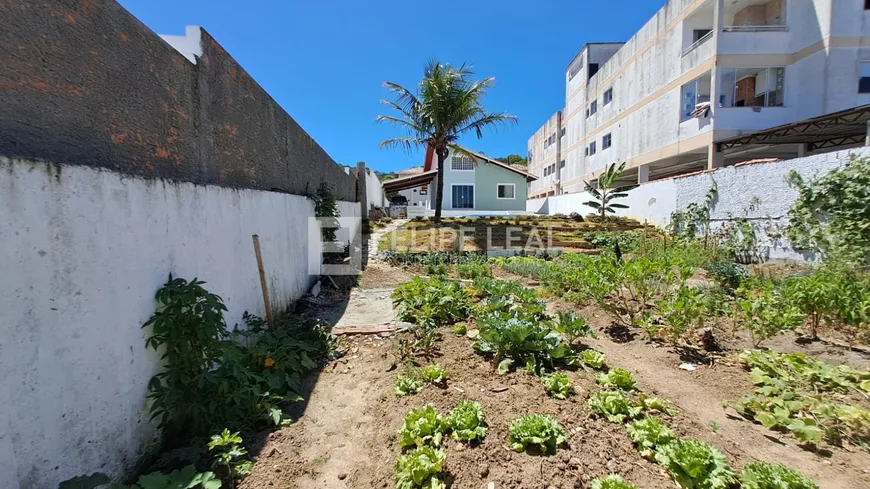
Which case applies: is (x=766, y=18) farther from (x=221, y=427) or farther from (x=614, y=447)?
(x=221, y=427)

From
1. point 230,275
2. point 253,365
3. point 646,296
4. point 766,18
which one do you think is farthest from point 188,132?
point 766,18

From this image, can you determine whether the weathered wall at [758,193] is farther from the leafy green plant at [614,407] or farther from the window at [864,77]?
the leafy green plant at [614,407]

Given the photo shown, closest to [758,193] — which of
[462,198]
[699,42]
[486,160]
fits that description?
[699,42]

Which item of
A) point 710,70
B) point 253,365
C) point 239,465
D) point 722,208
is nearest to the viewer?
point 239,465

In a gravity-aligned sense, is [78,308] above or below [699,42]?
below

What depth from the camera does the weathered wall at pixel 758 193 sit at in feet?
26.5

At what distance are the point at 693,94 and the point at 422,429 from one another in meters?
20.2

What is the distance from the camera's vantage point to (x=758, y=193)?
9.61 meters

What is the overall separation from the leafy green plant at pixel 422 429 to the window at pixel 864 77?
21.3 meters

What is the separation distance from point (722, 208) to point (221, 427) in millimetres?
13994

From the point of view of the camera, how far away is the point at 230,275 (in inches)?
155

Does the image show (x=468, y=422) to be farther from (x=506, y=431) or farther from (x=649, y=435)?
(x=649, y=435)

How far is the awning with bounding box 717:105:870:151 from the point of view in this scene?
11.0 metres

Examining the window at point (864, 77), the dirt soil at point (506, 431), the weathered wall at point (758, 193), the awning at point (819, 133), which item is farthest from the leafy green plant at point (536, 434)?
the window at point (864, 77)
